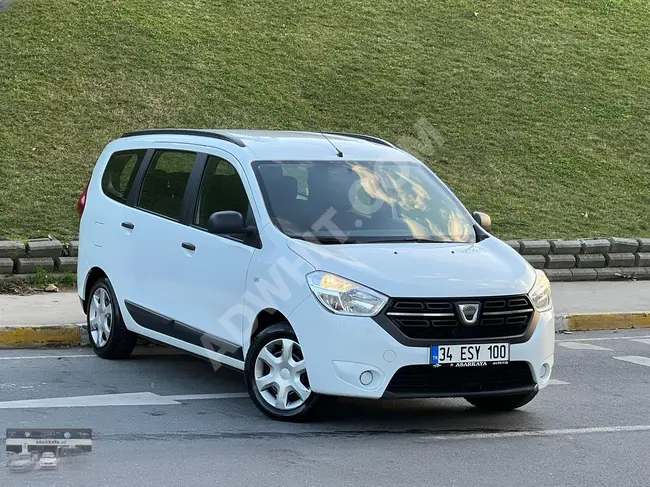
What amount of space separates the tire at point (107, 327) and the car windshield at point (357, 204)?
2.01 metres

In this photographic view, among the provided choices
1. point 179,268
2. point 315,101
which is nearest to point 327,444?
point 179,268

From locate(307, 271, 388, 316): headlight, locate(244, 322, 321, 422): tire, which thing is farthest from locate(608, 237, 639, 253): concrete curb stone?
locate(307, 271, 388, 316): headlight

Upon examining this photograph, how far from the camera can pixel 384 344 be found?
657 cm

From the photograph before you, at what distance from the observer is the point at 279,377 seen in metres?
7.01

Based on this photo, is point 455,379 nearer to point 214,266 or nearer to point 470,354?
point 470,354

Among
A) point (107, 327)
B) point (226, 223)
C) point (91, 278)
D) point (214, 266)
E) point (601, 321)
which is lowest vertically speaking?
point (601, 321)

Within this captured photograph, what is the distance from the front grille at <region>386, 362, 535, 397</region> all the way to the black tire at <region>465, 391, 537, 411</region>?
51 centimetres

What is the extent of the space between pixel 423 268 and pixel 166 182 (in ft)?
8.20

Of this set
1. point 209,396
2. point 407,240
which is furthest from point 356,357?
point 209,396

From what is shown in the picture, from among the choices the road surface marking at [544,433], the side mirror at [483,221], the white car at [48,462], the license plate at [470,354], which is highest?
the side mirror at [483,221]

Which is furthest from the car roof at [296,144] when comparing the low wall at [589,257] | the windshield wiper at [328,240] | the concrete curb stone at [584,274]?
the concrete curb stone at [584,274]

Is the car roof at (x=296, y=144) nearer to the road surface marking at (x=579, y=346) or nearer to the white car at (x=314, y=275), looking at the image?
the white car at (x=314, y=275)

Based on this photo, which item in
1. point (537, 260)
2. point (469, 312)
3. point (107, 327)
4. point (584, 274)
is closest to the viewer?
point (469, 312)

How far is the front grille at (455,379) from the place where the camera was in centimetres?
666
